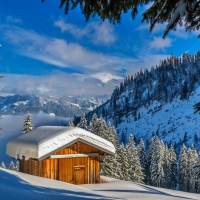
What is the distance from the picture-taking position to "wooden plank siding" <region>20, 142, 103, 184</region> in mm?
13586

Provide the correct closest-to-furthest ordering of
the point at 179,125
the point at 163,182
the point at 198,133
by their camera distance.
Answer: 1. the point at 163,182
2. the point at 198,133
3. the point at 179,125

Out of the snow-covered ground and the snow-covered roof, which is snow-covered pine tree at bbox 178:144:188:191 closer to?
the snow-covered roof

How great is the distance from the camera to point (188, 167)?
2490 inches

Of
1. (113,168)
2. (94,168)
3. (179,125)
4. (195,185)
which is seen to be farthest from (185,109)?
(94,168)

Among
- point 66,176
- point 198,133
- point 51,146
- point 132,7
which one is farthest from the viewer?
point 198,133

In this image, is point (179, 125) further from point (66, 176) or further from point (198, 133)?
point (66, 176)

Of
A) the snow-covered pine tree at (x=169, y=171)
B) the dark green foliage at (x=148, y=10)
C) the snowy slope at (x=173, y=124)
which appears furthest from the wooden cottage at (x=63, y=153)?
the snowy slope at (x=173, y=124)

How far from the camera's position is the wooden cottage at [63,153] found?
12977mm

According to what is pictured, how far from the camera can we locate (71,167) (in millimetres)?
Result: 14211

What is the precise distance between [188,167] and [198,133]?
337 ft

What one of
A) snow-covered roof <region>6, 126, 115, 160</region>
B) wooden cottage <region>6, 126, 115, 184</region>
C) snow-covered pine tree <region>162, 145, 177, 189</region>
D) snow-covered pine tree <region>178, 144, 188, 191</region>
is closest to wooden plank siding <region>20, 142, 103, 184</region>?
wooden cottage <region>6, 126, 115, 184</region>

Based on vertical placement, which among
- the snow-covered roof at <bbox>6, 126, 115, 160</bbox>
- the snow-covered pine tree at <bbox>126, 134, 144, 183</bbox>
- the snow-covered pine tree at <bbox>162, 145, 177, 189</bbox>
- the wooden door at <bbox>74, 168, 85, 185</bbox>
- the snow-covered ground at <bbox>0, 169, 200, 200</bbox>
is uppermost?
the snow-covered roof at <bbox>6, 126, 115, 160</bbox>

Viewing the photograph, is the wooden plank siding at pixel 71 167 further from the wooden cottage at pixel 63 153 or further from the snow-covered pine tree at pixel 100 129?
the snow-covered pine tree at pixel 100 129

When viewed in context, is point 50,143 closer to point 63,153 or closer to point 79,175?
point 63,153
